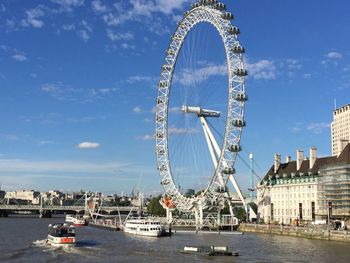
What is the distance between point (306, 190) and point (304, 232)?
57.7ft

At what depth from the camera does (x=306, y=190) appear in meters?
77.4

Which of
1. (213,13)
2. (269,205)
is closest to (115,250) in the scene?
(213,13)

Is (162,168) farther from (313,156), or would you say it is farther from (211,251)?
(211,251)

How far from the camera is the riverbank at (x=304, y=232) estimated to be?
54062mm

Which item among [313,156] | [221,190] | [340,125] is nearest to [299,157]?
[313,156]

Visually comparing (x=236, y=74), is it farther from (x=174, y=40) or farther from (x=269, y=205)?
(x=269, y=205)

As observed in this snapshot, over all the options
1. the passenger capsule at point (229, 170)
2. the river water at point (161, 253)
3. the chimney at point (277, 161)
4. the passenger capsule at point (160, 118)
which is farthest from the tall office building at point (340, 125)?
the river water at point (161, 253)

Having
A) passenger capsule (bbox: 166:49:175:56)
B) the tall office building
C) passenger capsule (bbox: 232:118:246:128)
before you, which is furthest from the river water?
the tall office building

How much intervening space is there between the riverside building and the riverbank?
12.0 feet

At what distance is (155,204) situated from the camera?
126 metres

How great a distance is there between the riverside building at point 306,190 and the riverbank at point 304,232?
3.65 metres

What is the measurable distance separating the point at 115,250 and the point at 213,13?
29.9m

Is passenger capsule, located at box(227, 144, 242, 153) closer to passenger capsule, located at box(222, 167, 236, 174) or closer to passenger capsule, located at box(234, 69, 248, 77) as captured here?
passenger capsule, located at box(222, 167, 236, 174)

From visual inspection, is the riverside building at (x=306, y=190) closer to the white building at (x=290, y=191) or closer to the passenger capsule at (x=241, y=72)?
the white building at (x=290, y=191)
